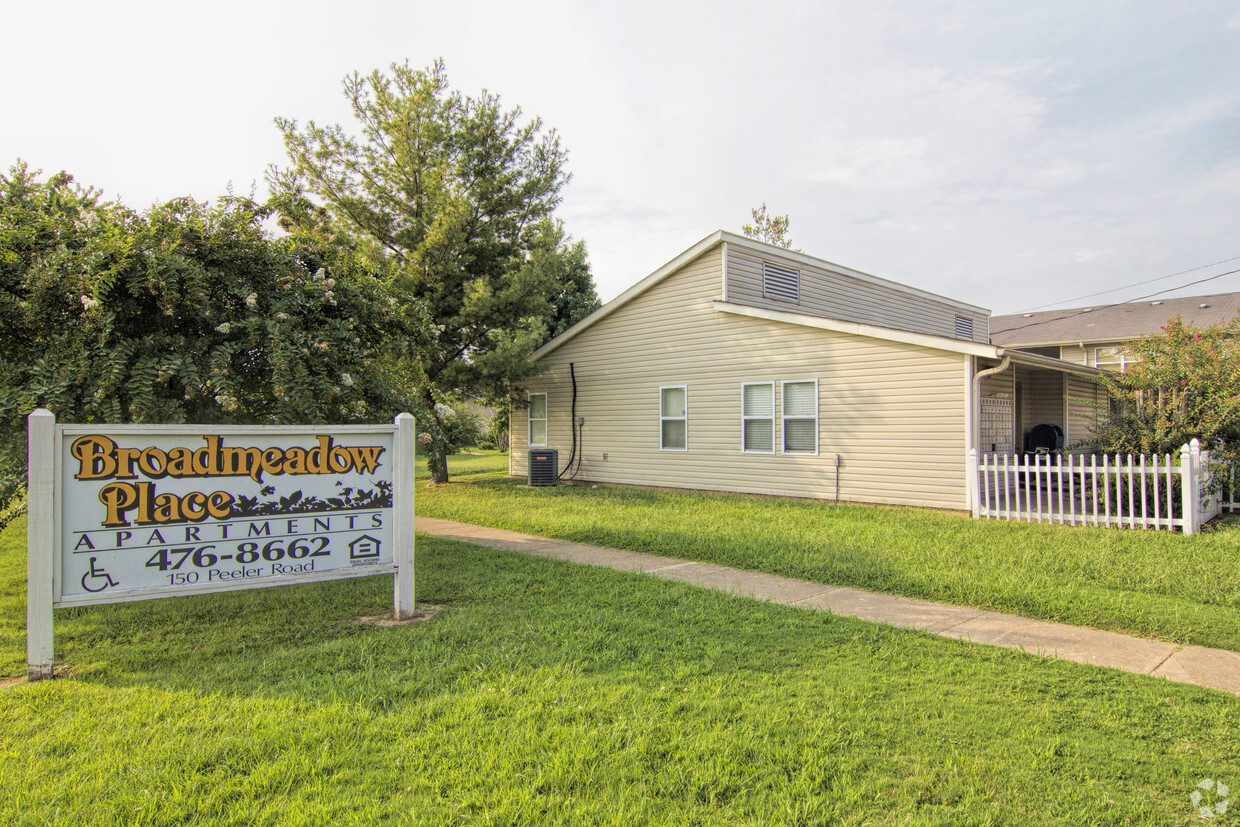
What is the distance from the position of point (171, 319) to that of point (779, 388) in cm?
982

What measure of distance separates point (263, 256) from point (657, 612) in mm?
5197

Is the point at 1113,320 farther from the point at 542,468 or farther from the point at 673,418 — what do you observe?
the point at 542,468

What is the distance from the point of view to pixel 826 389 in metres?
12.3

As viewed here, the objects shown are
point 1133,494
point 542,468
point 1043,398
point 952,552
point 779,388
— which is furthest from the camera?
point 1043,398

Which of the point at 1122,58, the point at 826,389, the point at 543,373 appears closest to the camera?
the point at 826,389

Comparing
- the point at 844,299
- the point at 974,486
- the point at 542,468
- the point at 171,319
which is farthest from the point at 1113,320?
the point at 171,319

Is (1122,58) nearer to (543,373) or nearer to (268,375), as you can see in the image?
(543,373)

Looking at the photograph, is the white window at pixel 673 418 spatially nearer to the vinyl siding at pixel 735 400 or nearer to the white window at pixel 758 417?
the vinyl siding at pixel 735 400

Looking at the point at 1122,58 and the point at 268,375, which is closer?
the point at 268,375

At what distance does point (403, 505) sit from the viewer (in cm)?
550

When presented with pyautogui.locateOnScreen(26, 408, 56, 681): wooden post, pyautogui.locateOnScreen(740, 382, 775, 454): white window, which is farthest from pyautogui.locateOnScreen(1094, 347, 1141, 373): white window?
pyautogui.locateOnScreen(26, 408, 56, 681): wooden post

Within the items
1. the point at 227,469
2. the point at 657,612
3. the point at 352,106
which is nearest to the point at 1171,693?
the point at 657,612

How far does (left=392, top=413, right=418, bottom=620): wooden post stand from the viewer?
214 inches

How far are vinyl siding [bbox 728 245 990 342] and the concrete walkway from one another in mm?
8111
